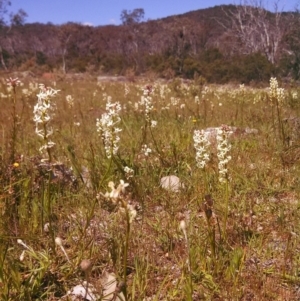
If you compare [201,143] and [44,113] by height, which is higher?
[44,113]

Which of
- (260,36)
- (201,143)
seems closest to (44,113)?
(201,143)

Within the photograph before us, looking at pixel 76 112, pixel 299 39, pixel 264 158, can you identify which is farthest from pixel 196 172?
pixel 299 39

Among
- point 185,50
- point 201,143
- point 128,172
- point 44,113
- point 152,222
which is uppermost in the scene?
point 185,50

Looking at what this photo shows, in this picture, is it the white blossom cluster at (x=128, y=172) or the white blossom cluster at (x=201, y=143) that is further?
the white blossom cluster at (x=128, y=172)

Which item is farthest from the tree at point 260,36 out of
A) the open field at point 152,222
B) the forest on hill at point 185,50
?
the open field at point 152,222

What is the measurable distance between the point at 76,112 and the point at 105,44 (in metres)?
79.6

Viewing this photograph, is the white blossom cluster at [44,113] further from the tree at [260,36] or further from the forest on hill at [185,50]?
the tree at [260,36]

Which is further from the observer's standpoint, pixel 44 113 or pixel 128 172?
pixel 128 172

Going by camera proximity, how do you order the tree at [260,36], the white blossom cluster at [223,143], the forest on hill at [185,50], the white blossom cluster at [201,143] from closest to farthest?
1. the white blossom cluster at [223,143]
2. the white blossom cluster at [201,143]
3. the forest on hill at [185,50]
4. the tree at [260,36]

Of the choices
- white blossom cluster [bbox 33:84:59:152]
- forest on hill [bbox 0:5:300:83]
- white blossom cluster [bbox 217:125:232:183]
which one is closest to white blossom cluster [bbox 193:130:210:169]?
white blossom cluster [bbox 217:125:232:183]

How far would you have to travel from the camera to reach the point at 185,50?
3925cm

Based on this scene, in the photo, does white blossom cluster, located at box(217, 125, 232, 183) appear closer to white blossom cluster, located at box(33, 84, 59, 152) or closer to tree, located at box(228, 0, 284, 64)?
white blossom cluster, located at box(33, 84, 59, 152)

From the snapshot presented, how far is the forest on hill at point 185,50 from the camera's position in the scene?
2402cm

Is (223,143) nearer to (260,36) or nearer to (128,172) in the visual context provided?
(128,172)
